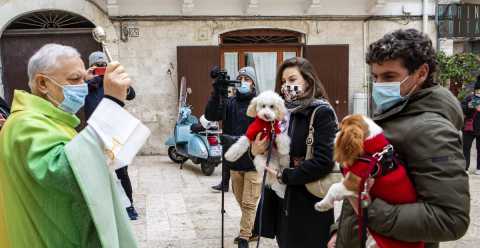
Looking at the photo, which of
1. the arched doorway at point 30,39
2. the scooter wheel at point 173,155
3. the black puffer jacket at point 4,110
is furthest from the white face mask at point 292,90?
the arched doorway at point 30,39

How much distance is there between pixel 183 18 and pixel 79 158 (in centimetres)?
905

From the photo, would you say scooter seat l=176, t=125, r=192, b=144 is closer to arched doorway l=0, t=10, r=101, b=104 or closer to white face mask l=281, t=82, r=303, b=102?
arched doorway l=0, t=10, r=101, b=104

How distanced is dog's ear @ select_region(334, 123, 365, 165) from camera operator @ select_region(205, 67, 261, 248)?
274 centimetres

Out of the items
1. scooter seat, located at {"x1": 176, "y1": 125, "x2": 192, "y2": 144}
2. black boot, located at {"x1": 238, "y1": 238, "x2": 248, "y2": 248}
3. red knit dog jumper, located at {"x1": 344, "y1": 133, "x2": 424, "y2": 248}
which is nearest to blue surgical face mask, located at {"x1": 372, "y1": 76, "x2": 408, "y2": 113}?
red knit dog jumper, located at {"x1": 344, "y1": 133, "x2": 424, "y2": 248}

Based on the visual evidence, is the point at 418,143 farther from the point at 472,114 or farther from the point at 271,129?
the point at 472,114

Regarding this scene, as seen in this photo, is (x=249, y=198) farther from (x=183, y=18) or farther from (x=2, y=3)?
(x=2, y=3)

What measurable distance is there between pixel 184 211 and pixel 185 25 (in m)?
5.41

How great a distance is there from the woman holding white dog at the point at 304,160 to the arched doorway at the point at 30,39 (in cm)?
778

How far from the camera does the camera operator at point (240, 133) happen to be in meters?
4.54

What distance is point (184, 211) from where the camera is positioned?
6027mm

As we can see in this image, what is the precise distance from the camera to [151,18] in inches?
398

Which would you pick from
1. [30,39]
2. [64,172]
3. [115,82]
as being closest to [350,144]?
[115,82]

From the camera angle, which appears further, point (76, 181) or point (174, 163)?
point (174, 163)

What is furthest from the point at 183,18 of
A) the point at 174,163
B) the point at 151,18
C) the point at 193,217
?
the point at 193,217
